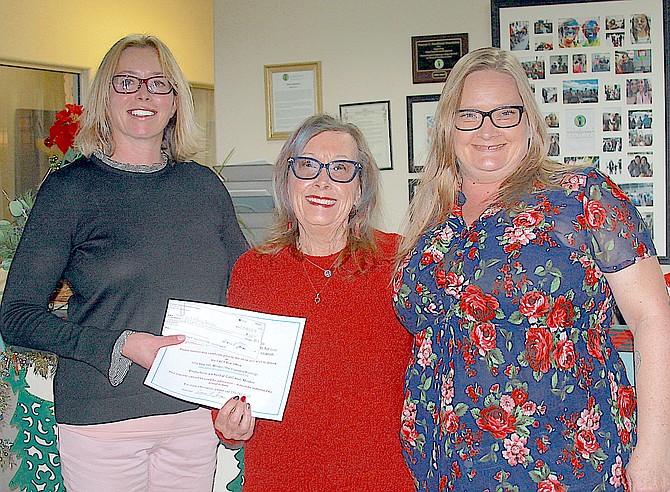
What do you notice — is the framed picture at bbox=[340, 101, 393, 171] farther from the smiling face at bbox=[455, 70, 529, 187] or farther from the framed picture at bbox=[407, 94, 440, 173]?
the smiling face at bbox=[455, 70, 529, 187]

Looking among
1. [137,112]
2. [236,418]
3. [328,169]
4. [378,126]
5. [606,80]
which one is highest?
[606,80]

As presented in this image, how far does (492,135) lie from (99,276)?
3.09 ft

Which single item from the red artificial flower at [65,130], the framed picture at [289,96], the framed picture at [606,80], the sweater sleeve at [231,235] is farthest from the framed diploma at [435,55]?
the sweater sleeve at [231,235]

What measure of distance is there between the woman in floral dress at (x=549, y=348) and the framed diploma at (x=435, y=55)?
7.99 feet

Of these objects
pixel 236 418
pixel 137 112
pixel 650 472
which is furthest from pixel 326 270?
pixel 650 472

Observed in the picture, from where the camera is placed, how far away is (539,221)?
1.52 meters

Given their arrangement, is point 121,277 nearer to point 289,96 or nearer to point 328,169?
point 328,169

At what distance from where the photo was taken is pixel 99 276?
180cm

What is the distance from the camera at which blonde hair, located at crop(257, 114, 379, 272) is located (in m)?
1.80

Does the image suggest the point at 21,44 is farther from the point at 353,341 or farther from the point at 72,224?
the point at 353,341

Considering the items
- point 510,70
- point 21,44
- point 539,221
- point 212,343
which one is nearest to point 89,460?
A: point 212,343

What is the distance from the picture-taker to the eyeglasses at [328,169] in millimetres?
1776

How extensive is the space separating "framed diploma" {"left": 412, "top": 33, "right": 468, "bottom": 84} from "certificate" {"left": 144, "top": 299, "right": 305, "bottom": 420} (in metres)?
2.57

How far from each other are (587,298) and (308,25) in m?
3.00
